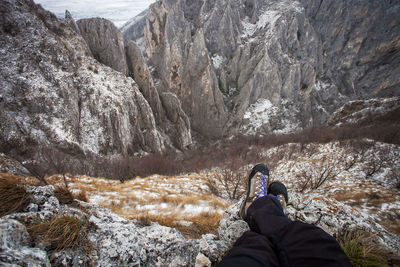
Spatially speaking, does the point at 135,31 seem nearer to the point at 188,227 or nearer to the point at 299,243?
the point at 188,227

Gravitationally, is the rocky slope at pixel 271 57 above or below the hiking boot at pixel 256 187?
above

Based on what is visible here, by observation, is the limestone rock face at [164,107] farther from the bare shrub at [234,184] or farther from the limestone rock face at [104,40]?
the bare shrub at [234,184]

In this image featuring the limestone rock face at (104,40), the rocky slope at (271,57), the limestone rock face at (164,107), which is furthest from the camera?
the rocky slope at (271,57)

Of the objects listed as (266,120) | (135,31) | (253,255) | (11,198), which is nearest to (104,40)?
(11,198)

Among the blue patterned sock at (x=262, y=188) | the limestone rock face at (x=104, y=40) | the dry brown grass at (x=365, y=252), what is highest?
the limestone rock face at (x=104, y=40)

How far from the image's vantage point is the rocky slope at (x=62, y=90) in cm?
1870

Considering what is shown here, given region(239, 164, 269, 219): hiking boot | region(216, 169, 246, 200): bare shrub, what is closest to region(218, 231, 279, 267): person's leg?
region(239, 164, 269, 219): hiking boot

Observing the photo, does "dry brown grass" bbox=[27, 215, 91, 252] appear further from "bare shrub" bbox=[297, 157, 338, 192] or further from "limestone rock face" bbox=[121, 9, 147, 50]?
"limestone rock face" bbox=[121, 9, 147, 50]

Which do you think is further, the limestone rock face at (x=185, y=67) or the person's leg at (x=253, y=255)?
the limestone rock face at (x=185, y=67)

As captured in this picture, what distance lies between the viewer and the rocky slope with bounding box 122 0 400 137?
5228 cm

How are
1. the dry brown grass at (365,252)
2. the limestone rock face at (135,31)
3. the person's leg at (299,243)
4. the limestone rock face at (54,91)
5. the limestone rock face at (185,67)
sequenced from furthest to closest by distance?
the limestone rock face at (135,31)
the limestone rock face at (185,67)
the limestone rock face at (54,91)
the dry brown grass at (365,252)
the person's leg at (299,243)

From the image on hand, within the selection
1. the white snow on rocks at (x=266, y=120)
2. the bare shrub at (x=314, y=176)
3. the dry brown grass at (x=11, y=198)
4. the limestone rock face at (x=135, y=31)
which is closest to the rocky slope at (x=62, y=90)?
the dry brown grass at (x=11, y=198)

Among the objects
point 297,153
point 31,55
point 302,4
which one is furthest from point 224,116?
point 302,4

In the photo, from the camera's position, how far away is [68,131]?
20984 mm
